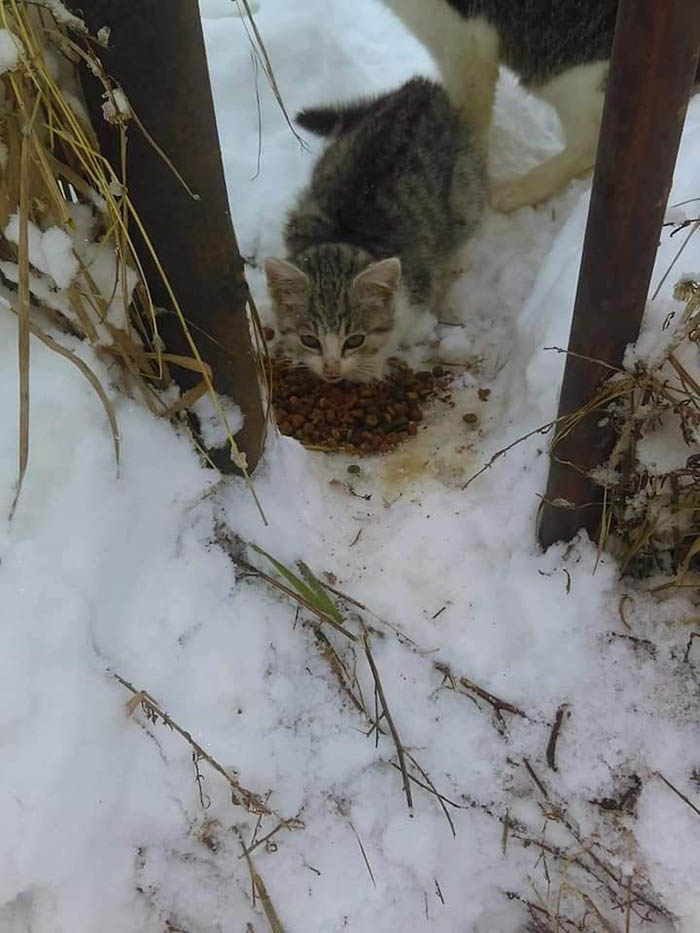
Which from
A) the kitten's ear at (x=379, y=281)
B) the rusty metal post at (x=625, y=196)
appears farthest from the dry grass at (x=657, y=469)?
the kitten's ear at (x=379, y=281)

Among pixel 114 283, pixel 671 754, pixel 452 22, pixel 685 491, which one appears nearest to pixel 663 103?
pixel 685 491

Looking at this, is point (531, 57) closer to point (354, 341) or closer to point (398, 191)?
point (398, 191)

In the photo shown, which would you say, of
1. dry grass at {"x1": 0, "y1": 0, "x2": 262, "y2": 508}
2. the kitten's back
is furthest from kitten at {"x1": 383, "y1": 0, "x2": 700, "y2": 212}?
dry grass at {"x1": 0, "y1": 0, "x2": 262, "y2": 508}

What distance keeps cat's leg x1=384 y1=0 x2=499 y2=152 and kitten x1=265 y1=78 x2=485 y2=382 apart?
7 centimetres

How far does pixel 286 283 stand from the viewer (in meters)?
1.85

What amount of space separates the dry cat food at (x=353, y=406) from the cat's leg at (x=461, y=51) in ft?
2.51

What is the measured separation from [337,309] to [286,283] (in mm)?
130

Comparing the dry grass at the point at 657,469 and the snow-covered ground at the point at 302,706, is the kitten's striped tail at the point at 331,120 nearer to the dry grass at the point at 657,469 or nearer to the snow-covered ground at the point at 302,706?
the snow-covered ground at the point at 302,706

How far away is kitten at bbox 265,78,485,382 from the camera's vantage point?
1.88m

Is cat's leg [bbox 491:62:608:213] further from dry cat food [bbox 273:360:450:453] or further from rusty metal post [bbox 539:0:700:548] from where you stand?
rusty metal post [bbox 539:0:700:548]

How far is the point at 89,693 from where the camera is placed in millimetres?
1010

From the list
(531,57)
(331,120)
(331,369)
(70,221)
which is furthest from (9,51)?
(531,57)

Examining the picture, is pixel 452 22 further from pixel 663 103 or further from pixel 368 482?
pixel 663 103

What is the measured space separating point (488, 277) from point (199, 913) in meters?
1.55
